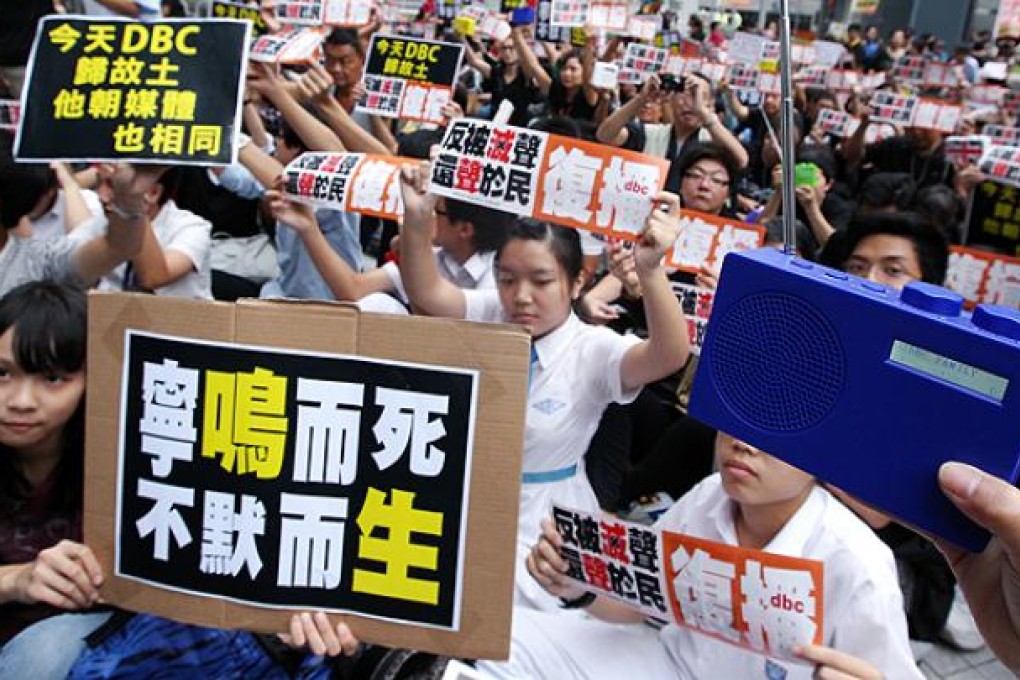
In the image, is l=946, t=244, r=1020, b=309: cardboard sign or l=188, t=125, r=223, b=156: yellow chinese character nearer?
l=188, t=125, r=223, b=156: yellow chinese character

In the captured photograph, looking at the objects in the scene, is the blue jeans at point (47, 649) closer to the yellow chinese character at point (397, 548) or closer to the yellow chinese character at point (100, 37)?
the yellow chinese character at point (397, 548)

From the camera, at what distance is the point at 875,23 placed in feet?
67.5

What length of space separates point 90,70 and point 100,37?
0.26 ft

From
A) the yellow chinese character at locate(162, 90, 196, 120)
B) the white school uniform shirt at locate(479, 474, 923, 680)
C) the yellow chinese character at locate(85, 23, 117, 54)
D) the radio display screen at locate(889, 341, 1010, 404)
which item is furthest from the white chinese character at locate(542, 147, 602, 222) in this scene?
the radio display screen at locate(889, 341, 1010, 404)

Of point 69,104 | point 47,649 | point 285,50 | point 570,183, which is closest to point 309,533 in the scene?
point 47,649

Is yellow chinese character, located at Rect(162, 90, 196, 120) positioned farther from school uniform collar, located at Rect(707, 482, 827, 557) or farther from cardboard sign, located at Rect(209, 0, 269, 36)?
cardboard sign, located at Rect(209, 0, 269, 36)

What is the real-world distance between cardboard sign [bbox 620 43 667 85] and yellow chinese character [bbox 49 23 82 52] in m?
4.58

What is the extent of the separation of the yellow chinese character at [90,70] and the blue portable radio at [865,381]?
161 centimetres

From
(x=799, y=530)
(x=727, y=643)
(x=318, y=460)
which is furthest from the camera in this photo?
(x=799, y=530)

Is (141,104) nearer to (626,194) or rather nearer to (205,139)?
(205,139)

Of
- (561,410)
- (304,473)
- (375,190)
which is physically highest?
(375,190)

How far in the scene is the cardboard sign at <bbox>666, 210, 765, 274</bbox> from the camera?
2779 millimetres

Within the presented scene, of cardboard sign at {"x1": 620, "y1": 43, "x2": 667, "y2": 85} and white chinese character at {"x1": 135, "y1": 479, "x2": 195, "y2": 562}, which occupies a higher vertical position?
cardboard sign at {"x1": 620, "y1": 43, "x2": 667, "y2": 85}

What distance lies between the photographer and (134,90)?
78.7 inches
